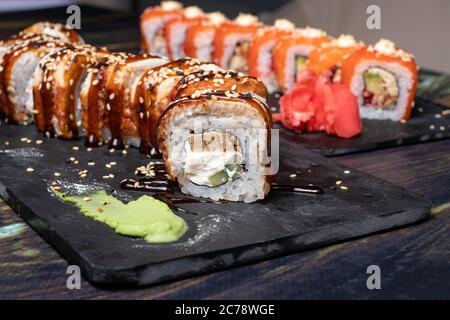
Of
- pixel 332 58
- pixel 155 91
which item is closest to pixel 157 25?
pixel 332 58

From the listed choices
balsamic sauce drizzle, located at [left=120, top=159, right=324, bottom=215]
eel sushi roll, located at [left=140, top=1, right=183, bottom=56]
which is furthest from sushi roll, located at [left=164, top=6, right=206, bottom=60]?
balsamic sauce drizzle, located at [left=120, top=159, right=324, bottom=215]

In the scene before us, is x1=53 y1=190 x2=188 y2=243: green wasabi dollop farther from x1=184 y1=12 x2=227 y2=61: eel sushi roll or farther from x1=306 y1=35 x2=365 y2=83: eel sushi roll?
x1=184 y1=12 x2=227 y2=61: eel sushi roll

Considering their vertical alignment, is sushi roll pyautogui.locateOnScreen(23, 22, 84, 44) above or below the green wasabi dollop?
above

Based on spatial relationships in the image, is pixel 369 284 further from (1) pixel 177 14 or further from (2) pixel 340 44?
(1) pixel 177 14

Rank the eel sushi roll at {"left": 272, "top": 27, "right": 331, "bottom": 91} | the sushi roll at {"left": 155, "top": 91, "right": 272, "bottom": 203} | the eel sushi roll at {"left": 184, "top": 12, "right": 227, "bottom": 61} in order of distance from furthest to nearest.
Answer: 1. the eel sushi roll at {"left": 184, "top": 12, "right": 227, "bottom": 61}
2. the eel sushi roll at {"left": 272, "top": 27, "right": 331, "bottom": 91}
3. the sushi roll at {"left": 155, "top": 91, "right": 272, "bottom": 203}

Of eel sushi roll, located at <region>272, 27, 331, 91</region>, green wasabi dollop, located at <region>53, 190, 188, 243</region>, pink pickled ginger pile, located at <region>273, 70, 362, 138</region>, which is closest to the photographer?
green wasabi dollop, located at <region>53, 190, 188, 243</region>

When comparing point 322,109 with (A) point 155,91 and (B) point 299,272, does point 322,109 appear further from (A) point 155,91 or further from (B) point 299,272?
(B) point 299,272

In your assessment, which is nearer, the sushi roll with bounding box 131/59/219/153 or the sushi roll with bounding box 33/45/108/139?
the sushi roll with bounding box 131/59/219/153

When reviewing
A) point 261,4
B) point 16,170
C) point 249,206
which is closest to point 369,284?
point 249,206
